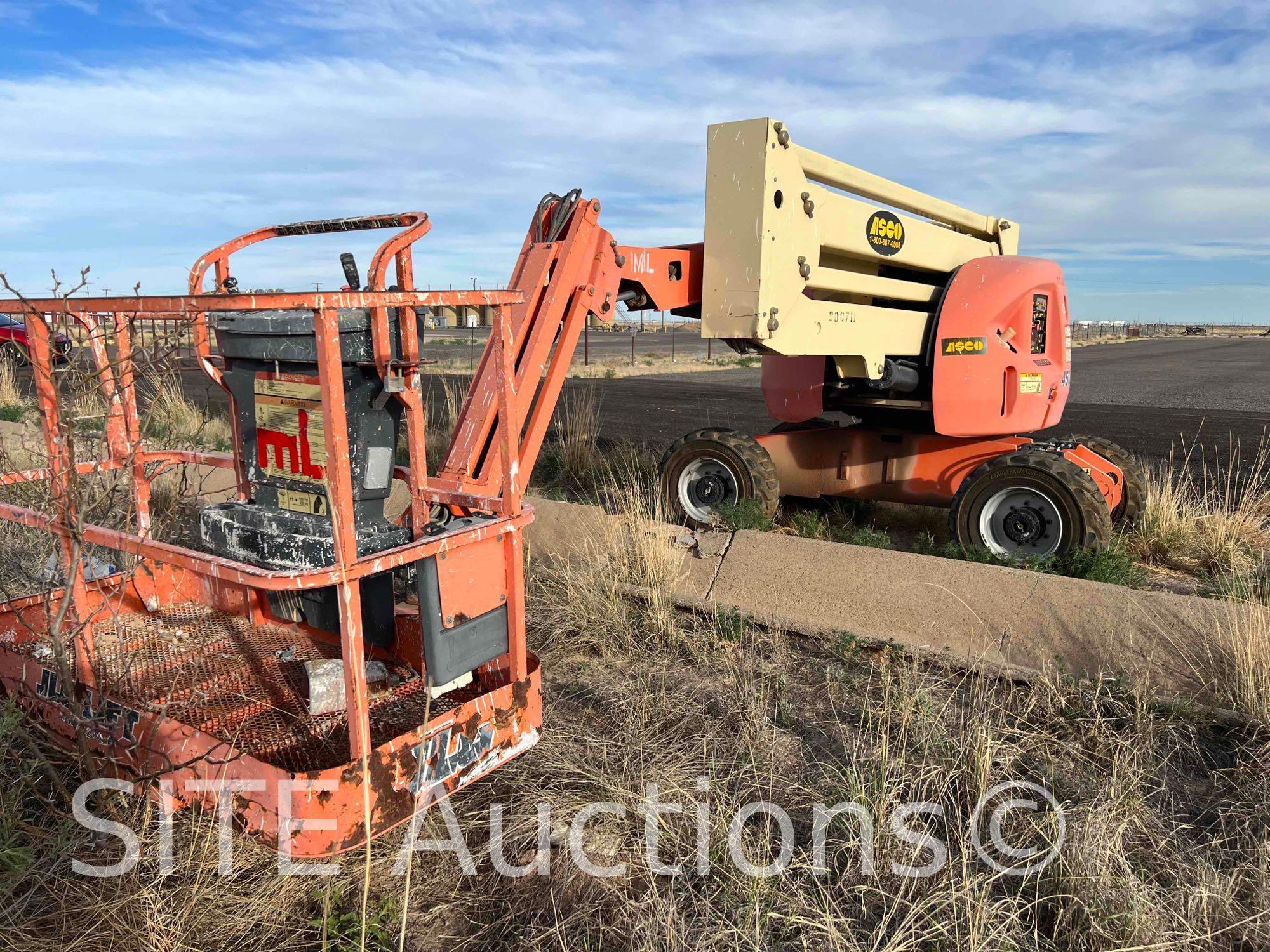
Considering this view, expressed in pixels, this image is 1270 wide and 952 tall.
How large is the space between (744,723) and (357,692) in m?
1.64

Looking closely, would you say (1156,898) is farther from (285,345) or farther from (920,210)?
(920,210)

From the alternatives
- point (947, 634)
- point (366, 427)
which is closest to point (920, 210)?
point (947, 634)

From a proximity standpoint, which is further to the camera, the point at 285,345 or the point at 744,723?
the point at 744,723

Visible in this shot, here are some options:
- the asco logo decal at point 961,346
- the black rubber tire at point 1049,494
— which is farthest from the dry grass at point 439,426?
the black rubber tire at point 1049,494

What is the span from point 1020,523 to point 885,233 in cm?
211

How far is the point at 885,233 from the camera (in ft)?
19.0

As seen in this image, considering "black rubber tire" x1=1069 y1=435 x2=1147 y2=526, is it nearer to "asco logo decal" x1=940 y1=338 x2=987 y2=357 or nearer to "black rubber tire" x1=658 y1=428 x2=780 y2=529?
"asco logo decal" x1=940 y1=338 x2=987 y2=357

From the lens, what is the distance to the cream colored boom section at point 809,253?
4777 mm

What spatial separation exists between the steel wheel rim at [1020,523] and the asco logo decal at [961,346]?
0.98 meters

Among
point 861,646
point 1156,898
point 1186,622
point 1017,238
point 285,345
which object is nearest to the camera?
point 1156,898

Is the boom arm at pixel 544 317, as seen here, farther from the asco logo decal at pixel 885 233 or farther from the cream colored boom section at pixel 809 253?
the asco logo decal at pixel 885 233

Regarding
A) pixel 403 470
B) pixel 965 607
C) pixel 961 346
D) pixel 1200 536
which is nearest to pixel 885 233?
pixel 961 346

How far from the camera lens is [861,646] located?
457 cm

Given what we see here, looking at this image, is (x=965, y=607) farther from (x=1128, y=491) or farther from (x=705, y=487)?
(x=1128, y=491)
